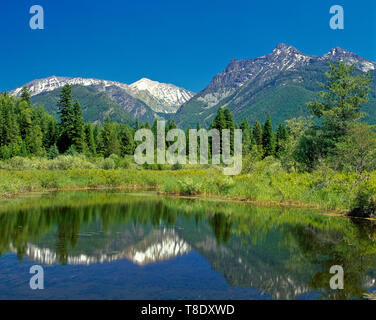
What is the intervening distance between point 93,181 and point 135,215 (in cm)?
1680

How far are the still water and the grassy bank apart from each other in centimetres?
190

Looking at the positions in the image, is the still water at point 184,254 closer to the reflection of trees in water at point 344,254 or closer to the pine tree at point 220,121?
the reflection of trees in water at point 344,254

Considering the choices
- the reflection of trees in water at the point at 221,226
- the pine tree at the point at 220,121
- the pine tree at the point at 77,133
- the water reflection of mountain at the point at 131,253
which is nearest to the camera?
the water reflection of mountain at the point at 131,253

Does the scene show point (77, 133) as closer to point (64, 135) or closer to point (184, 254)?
point (64, 135)

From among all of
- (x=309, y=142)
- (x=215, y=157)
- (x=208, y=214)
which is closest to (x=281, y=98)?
(x=215, y=157)

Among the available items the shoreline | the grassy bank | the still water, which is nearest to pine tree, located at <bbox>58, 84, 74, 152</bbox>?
the grassy bank

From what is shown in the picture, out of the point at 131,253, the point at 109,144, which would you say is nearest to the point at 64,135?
the point at 109,144

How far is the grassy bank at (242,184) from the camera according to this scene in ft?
57.3

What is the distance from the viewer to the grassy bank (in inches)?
687

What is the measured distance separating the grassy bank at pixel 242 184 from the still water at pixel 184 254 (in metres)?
1.90

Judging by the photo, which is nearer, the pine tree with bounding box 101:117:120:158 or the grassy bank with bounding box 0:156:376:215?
the grassy bank with bounding box 0:156:376:215

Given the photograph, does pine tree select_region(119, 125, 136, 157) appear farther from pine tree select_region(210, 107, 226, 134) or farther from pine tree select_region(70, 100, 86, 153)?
pine tree select_region(210, 107, 226, 134)

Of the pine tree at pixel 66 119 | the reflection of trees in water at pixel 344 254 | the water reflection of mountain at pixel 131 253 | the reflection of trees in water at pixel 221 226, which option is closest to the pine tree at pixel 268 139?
the pine tree at pixel 66 119
